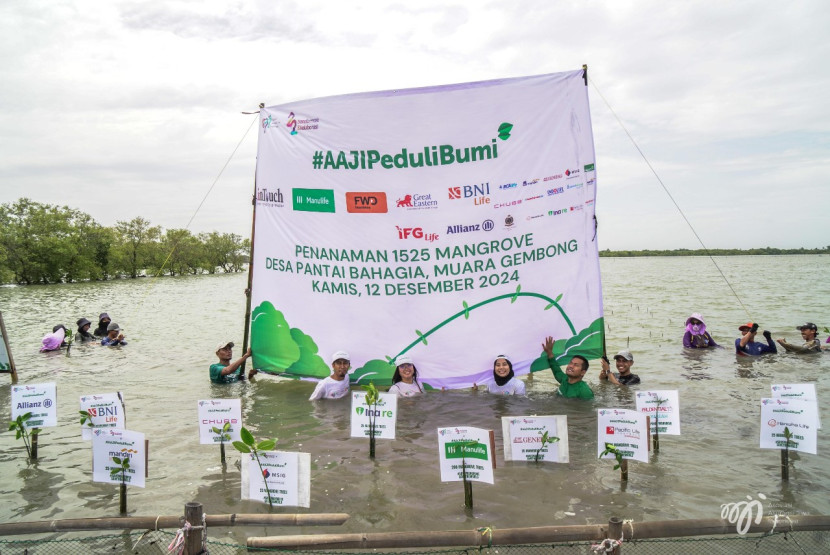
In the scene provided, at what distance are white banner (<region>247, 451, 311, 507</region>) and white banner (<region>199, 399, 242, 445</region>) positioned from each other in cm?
96

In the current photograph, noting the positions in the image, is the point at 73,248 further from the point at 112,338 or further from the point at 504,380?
the point at 504,380

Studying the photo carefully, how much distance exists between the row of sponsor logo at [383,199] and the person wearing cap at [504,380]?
2.29m

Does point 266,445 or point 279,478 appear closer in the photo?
point 266,445

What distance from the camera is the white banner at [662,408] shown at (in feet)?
18.5

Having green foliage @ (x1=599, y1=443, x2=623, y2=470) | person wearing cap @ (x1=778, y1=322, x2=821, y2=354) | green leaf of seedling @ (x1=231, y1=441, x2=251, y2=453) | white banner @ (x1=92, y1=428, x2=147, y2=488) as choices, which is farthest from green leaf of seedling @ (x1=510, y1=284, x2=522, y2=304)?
person wearing cap @ (x1=778, y1=322, x2=821, y2=354)

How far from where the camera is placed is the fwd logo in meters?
8.04

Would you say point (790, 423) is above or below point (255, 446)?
above

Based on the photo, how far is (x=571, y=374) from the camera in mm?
8250

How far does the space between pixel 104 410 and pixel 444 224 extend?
4.85 metres

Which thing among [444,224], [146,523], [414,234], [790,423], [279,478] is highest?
[444,224]

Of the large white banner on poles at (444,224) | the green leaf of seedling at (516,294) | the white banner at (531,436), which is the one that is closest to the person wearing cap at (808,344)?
Answer: the large white banner on poles at (444,224)

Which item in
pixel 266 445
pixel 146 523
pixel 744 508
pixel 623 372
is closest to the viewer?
pixel 146 523

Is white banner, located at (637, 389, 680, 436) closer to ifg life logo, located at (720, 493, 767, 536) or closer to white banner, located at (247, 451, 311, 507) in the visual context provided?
ifg life logo, located at (720, 493, 767, 536)

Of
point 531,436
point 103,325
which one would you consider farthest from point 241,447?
point 103,325
